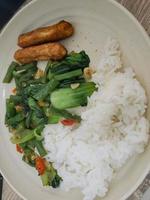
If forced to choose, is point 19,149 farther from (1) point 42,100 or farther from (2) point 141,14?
(2) point 141,14

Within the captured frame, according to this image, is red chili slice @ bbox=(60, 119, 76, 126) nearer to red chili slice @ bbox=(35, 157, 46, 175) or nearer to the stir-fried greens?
the stir-fried greens

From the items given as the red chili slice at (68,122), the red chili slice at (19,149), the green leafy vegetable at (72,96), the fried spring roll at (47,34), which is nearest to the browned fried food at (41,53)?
the fried spring roll at (47,34)

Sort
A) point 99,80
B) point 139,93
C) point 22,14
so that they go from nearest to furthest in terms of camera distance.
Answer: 1. point 139,93
2. point 99,80
3. point 22,14

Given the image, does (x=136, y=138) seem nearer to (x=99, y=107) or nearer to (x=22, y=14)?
(x=99, y=107)

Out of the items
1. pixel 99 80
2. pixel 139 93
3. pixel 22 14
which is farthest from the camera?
pixel 22 14

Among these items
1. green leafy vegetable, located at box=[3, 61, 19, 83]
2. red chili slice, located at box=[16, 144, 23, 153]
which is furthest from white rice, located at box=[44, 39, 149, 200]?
green leafy vegetable, located at box=[3, 61, 19, 83]

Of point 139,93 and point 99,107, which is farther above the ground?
point 139,93

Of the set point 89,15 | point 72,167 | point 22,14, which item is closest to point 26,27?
point 22,14

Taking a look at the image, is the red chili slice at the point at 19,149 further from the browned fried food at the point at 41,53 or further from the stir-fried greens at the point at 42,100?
the browned fried food at the point at 41,53
